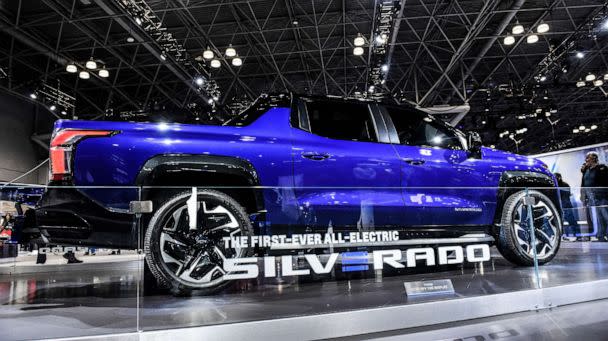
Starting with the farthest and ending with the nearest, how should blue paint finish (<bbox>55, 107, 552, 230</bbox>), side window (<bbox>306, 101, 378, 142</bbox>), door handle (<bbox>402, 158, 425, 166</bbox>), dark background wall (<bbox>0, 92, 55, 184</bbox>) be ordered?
dark background wall (<bbox>0, 92, 55, 184</bbox>) → door handle (<bbox>402, 158, 425, 166</bbox>) → side window (<bbox>306, 101, 378, 142</bbox>) → blue paint finish (<bbox>55, 107, 552, 230</bbox>)

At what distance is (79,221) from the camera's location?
239 centimetres

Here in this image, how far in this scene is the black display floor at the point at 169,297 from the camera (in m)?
2.04

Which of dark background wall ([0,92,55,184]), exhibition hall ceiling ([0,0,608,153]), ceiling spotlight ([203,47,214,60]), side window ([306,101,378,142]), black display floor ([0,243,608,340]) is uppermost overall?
exhibition hall ceiling ([0,0,608,153])

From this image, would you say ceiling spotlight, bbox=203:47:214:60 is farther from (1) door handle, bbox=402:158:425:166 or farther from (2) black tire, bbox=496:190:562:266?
(2) black tire, bbox=496:190:562:266

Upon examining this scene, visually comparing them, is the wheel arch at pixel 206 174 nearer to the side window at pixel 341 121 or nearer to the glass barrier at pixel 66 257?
the glass barrier at pixel 66 257

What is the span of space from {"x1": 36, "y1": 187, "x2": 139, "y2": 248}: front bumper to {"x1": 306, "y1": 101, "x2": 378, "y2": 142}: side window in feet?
5.05

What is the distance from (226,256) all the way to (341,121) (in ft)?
5.17

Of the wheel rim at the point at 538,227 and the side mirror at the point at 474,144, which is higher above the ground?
the side mirror at the point at 474,144

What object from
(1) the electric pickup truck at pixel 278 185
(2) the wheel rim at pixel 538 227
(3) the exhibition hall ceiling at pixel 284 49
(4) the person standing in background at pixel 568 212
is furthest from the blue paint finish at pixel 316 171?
(3) the exhibition hall ceiling at pixel 284 49

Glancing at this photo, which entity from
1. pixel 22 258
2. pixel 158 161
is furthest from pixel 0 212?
pixel 158 161

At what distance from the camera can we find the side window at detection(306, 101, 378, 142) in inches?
129

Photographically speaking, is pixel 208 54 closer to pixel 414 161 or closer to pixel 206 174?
pixel 414 161

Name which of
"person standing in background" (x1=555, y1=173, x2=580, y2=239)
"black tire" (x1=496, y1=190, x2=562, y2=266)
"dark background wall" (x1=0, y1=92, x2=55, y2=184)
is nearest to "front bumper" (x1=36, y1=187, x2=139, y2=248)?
"black tire" (x1=496, y1=190, x2=562, y2=266)

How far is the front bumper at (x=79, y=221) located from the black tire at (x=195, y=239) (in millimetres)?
186
